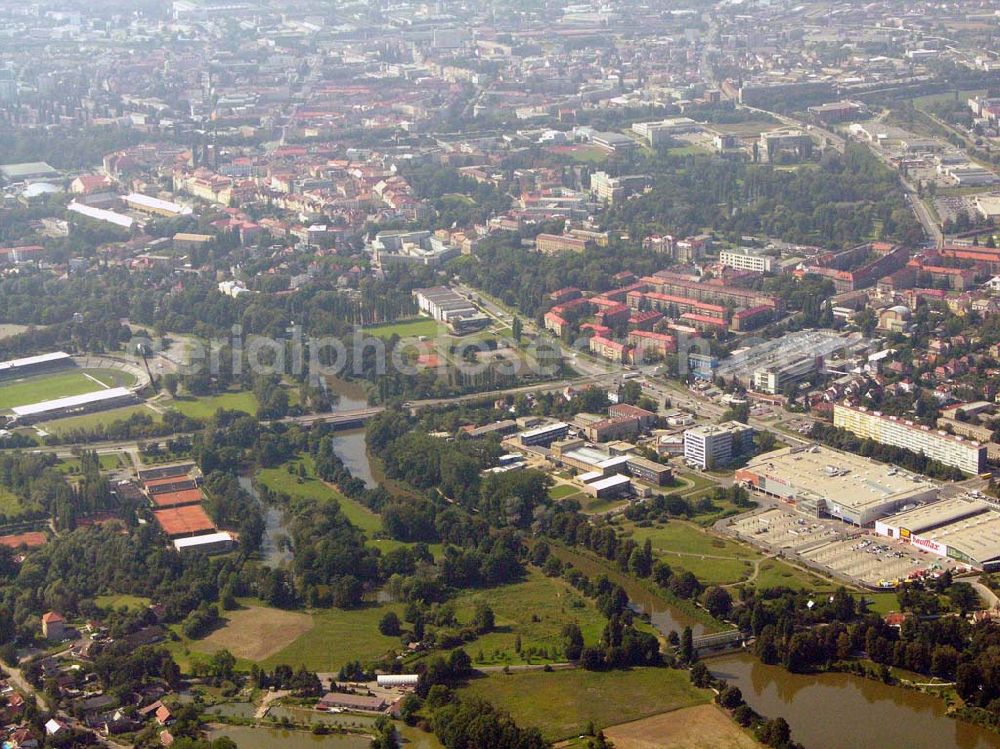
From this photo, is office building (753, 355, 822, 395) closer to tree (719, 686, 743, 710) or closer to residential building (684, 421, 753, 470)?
residential building (684, 421, 753, 470)

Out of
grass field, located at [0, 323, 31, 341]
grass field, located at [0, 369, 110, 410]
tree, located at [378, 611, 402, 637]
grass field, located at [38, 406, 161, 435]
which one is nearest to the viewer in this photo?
tree, located at [378, 611, 402, 637]

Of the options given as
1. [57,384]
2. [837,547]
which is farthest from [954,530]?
[57,384]

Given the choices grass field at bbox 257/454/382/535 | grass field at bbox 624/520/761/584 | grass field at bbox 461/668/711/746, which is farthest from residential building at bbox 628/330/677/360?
grass field at bbox 461/668/711/746

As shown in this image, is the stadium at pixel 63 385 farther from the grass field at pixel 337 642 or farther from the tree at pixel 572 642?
the tree at pixel 572 642

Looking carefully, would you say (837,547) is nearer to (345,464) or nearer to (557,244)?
(345,464)

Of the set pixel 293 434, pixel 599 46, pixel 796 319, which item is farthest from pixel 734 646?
pixel 599 46
